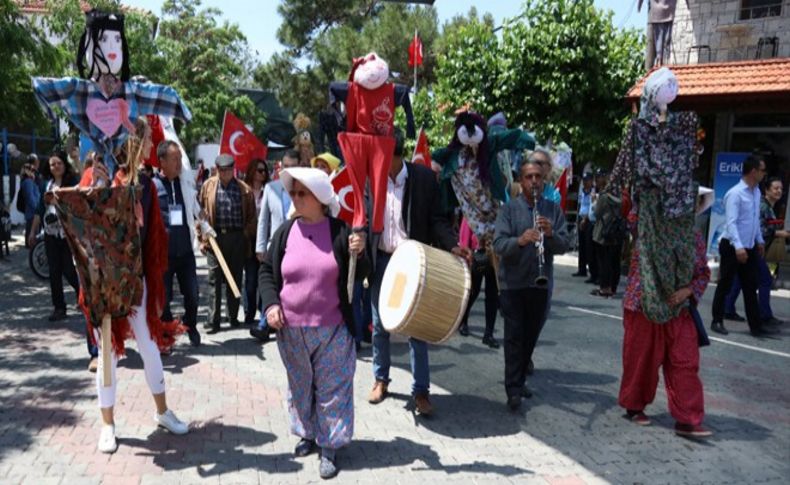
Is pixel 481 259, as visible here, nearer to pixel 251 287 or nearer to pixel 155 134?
pixel 251 287

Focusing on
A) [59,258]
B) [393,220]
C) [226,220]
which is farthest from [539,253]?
[59,258]

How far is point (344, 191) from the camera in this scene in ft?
18.1

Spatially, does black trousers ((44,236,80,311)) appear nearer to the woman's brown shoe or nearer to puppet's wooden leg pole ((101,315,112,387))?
puppet's wooden leg pole ((101,315,112,387))

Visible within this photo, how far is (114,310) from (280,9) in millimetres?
29328

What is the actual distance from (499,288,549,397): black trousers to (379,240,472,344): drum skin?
89 centimetres

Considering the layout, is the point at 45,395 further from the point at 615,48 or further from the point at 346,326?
the point at 615,48

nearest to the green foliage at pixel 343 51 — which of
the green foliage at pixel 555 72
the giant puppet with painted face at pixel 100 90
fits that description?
the green foliage at pixel 555 72

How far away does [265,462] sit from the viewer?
3992 millimetres

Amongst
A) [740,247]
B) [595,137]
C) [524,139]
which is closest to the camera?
[524,139]

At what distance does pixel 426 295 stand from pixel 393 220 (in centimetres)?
100

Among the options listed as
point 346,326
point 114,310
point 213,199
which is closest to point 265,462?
point 346,326

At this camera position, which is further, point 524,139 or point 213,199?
point 213,199

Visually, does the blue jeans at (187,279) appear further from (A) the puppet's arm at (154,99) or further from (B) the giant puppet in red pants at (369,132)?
(B) the giant puppet in red pants at (369,132)

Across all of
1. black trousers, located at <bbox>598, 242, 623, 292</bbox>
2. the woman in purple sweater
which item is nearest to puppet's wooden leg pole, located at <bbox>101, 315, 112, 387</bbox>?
the woman in purple sweater
